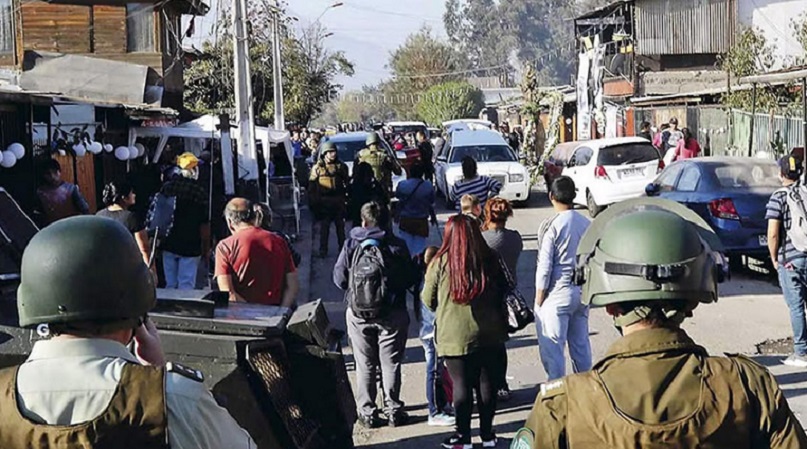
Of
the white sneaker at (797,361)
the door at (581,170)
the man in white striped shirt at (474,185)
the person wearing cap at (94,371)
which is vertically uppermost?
the door at (581,170)

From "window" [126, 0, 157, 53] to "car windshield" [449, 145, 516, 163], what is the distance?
865 cm

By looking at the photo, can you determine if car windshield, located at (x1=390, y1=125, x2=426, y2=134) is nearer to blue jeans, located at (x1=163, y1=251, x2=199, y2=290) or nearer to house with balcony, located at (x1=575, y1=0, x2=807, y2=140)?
house with balcony, located at (x1=575, y1=0, x2=807, y2=140)

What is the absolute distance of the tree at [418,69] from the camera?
88.9 metres

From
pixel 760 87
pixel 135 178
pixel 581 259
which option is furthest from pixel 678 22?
pixel 581 259

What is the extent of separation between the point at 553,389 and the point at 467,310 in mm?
4018

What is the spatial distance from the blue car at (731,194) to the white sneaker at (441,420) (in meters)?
6.47

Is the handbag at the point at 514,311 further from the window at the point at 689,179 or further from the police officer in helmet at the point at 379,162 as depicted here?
the police officer in helmet at the point at 379,162

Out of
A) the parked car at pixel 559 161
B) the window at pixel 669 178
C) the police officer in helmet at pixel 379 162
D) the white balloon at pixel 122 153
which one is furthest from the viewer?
the parked car at pixel 559 161

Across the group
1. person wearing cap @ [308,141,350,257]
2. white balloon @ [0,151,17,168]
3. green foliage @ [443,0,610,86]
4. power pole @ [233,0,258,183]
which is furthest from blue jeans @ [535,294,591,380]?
green foliage @ [443,0,610,86]

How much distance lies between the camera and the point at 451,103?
70250 millimetres

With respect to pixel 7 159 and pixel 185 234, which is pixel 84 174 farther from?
pixel 185 234

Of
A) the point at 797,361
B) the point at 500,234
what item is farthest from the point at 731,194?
the point at 500,234

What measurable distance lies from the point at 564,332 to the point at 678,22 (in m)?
32.1

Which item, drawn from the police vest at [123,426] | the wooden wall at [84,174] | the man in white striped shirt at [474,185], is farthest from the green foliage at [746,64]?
the police vest at [123,426]
